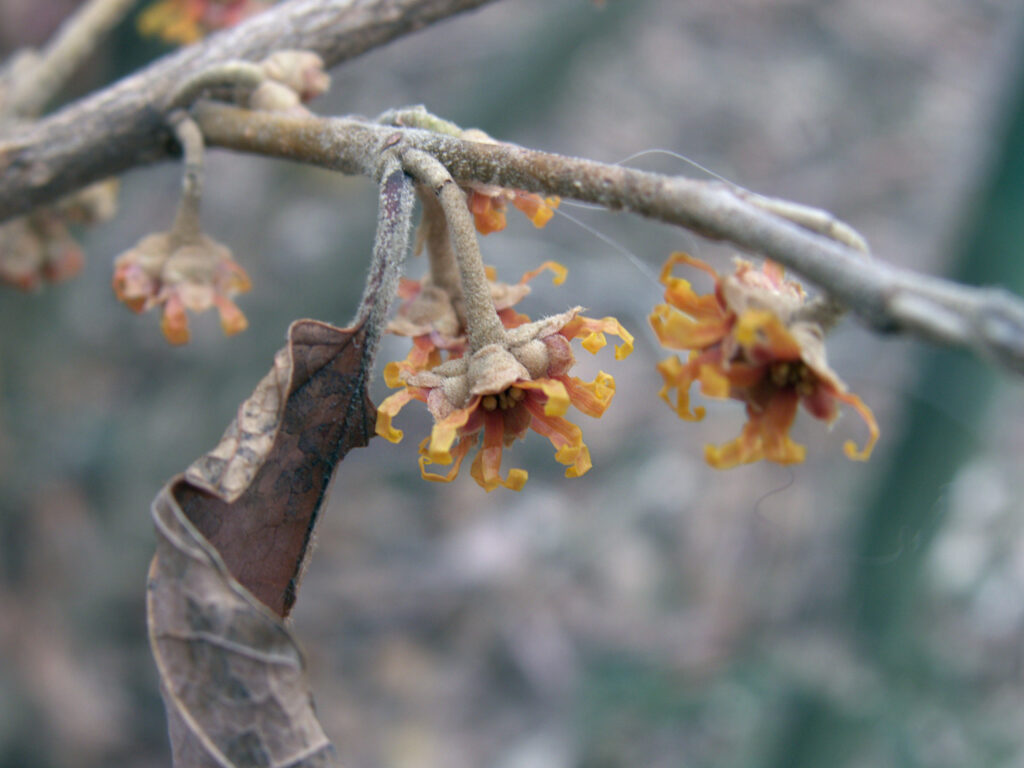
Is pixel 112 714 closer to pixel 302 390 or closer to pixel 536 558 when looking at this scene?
pixel 536 558

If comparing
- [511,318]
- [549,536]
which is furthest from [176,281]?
[549,536]

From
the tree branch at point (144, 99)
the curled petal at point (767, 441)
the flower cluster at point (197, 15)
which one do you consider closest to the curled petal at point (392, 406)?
the curled petal at point (767, 441)

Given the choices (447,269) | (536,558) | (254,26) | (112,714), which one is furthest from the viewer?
(536,558)

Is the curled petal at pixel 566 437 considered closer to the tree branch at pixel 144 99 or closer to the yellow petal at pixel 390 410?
the yellow petal at pixel 390 410

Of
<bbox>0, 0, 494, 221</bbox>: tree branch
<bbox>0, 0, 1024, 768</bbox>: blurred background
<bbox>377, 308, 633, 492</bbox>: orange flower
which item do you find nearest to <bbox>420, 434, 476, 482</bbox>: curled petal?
<bbox>377, 308, 633, 492</bbox>: orange flower

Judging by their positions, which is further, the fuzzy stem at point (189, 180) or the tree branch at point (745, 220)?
the fuzzy stem at point (189, 180)

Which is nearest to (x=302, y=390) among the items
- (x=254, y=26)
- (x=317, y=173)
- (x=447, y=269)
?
(x=447, y=269)
